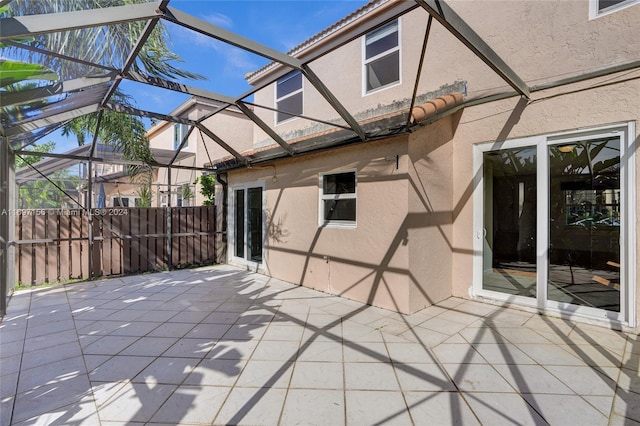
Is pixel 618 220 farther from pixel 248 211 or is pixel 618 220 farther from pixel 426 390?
pixel 248 211

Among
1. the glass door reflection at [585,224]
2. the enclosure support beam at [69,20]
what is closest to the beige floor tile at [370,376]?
the glass door reflection at [585,224]

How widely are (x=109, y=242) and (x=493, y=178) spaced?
8877 mm

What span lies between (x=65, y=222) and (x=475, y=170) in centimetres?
901

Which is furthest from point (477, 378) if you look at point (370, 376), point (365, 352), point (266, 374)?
point (266, 374)

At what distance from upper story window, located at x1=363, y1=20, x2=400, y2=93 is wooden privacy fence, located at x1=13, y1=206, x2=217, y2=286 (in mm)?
6093

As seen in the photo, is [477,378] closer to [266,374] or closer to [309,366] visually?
[309,366]

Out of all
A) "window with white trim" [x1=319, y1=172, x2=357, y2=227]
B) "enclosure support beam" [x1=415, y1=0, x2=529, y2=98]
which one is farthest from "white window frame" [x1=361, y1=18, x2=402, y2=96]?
"enclosure support beam" [x1=415, y1=0, x2=529, y2=98]

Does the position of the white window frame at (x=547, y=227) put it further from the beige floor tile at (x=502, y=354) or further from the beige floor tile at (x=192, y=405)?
the beige floor tile at (x=192, y=405)

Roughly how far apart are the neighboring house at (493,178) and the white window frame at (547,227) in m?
0.02

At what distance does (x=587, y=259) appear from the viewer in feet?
14.6

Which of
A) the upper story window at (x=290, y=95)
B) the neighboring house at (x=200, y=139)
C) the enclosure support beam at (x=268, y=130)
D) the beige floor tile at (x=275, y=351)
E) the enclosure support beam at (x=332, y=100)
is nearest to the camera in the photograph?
the beige floor tile at (x=275, y=351)

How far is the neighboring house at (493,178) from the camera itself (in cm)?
406

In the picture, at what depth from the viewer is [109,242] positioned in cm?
749

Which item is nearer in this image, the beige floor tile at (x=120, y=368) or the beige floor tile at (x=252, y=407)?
the beige floor tile at (x=252, y=407)
